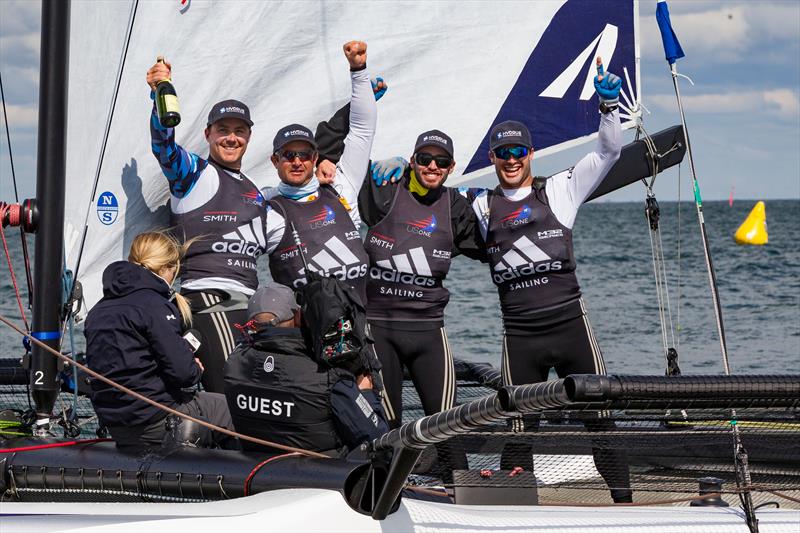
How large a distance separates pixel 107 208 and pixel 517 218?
165 cm

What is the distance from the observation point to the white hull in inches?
106

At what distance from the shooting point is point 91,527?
8.80ft

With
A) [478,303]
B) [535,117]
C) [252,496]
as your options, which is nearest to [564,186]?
[535,117]

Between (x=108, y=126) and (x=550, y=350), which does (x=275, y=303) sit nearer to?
(x=550, y=350)

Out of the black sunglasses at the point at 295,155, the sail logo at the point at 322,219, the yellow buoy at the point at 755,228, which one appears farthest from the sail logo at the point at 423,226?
the yellow buoy at the point at 755,228

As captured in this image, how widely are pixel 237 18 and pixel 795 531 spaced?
121 inches

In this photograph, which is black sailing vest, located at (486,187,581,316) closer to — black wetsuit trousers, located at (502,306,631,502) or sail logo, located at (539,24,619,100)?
black wetsuit trousers, located at (502,306,631,502)

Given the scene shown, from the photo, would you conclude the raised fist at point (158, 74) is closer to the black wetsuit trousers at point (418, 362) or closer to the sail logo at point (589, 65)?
the black wetsuit trousers at point (418, 362)

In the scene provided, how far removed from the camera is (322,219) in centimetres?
427

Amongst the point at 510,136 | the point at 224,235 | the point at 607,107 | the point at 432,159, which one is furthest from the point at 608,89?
the point at 224,235

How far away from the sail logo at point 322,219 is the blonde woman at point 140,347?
2.67 feet

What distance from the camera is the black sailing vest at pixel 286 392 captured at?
318 centimetres

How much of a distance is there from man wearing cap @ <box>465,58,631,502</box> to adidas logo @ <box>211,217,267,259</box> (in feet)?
3.03

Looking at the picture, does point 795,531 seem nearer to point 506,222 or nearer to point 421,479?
point 421,479
